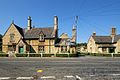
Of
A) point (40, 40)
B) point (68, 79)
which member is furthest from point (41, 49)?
point (68, 79)

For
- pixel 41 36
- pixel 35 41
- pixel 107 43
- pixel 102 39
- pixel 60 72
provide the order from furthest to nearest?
1. pixel 102 39
2. pixel 107 43
3. pixel 35 41
4. pixel 41 36
5. pixel 60 72

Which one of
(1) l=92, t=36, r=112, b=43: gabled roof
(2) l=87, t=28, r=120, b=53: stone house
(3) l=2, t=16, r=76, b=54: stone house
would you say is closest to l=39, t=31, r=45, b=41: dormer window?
(3) l=2, t=16, r=76, b=54: stone house

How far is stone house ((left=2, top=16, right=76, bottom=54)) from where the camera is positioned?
4728 centimetres

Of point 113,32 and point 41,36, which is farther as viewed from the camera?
point 113,32

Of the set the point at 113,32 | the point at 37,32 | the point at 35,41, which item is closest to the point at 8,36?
the point at 35,41

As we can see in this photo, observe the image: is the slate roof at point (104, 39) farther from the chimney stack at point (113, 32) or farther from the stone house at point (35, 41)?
the stone house at point (35, 41)

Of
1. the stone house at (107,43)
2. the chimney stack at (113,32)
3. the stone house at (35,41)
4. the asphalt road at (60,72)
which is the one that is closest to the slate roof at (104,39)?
the stone house at (107,43)

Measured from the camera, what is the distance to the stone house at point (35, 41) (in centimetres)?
4728

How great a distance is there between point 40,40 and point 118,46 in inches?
Result: 1039

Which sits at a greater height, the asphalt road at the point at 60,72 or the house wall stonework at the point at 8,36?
the house wall stonework at the point at 8,36

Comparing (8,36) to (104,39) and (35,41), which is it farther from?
(104,39)

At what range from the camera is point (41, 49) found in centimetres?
4897

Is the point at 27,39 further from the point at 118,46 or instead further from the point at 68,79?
the point at 68,79

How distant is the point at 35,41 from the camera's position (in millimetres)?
49125
